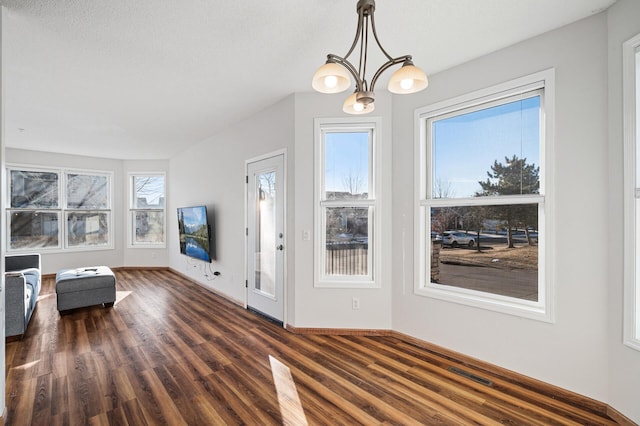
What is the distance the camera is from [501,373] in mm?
2424

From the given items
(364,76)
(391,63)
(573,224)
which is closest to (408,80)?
Result: (391,63)

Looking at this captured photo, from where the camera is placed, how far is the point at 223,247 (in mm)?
4824

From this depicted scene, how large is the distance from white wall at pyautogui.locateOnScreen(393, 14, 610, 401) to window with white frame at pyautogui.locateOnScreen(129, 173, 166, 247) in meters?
7.02

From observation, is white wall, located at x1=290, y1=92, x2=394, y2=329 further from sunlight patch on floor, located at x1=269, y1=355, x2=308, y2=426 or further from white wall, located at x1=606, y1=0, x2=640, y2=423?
white wall, located at x1=606, y1=0, x2=640, y2=423

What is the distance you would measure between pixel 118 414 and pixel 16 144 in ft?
20.4

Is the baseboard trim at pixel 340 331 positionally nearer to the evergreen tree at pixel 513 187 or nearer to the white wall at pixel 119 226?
the evergreen tree at pixel 513 187

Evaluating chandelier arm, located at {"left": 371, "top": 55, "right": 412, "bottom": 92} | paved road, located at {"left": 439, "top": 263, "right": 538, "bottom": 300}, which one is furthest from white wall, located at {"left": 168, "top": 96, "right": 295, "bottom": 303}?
chandelier arm, located at {"left": 371, "top": 55, "right": 412, "bottom": 92}

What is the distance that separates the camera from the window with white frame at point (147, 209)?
7.10 meters

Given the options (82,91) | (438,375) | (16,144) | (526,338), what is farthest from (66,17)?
(16,144)

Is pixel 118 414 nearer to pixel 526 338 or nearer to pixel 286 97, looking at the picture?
pixel 526 338

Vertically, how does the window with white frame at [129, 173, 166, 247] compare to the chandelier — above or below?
below

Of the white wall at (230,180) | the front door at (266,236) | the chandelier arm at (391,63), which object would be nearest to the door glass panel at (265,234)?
the front door at (266,236)

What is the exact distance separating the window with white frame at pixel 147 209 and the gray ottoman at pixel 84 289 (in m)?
2.85

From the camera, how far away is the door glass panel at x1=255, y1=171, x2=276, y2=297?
3.78 m
